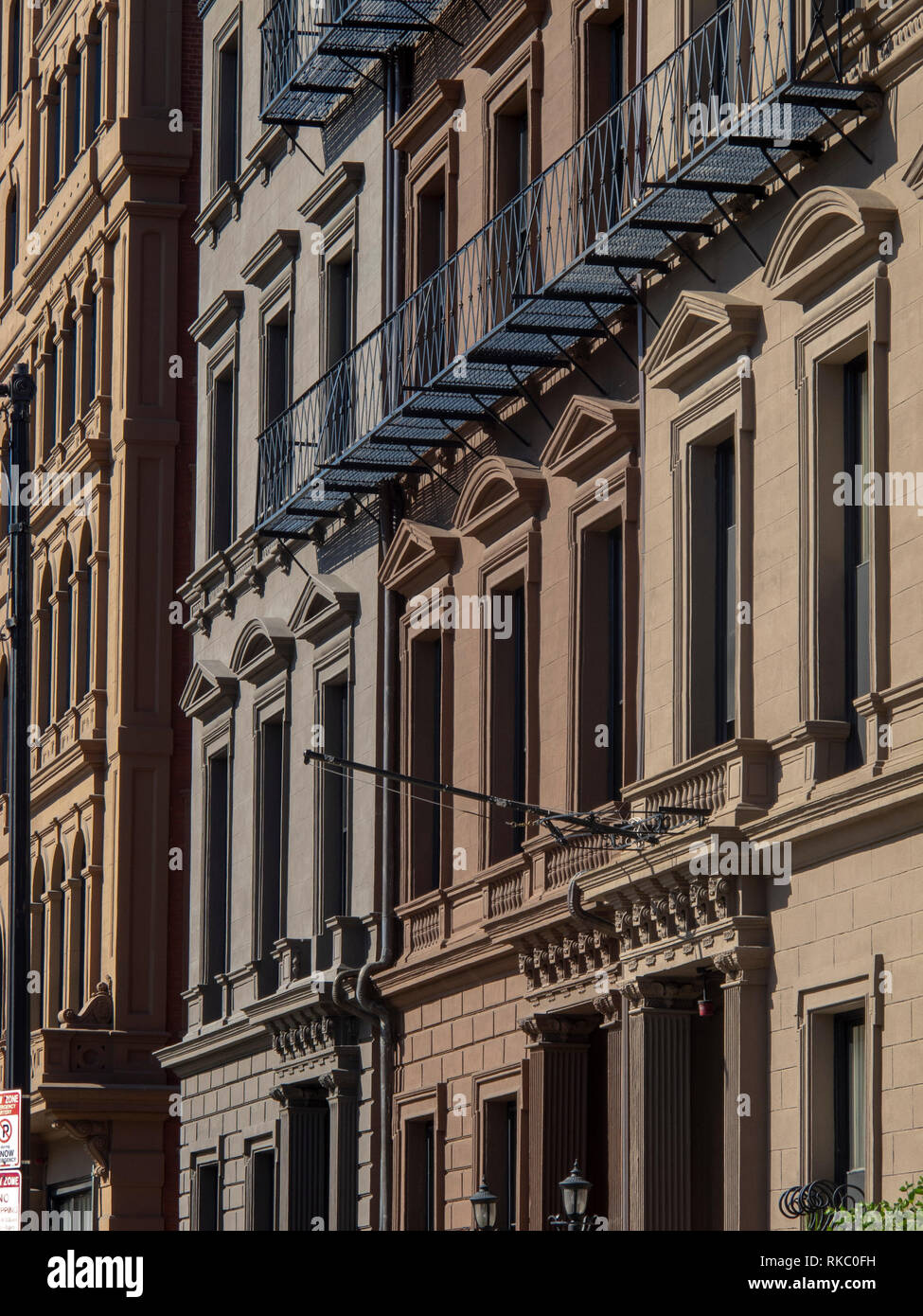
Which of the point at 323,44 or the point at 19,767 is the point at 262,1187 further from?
the point at 323,44

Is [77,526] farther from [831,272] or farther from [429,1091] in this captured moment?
[831,272]

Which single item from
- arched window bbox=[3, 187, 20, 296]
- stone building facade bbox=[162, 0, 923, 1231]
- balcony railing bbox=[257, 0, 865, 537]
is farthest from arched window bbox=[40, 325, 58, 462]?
balcony railing bbox=[257, 0, 865, 537]

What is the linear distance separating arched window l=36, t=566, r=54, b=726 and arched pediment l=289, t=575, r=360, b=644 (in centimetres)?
1500

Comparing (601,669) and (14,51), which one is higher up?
(14,51)

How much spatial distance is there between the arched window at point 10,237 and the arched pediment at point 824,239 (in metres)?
35.1

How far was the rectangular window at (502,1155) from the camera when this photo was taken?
76.1 ft

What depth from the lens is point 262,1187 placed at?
30.6 metres

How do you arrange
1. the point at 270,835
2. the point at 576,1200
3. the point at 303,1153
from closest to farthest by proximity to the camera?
the point at 576,1200 < the point at 303,1153 < the point at 270,835

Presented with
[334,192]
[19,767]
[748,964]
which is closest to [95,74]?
[334,192]

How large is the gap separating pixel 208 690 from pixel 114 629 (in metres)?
6.04

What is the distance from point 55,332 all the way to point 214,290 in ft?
35.0

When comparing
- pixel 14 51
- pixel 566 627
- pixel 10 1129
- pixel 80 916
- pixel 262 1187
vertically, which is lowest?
pixel 262 1187

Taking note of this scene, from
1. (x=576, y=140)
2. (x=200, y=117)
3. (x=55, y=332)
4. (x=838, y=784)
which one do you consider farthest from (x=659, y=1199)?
(x=55, y=332)

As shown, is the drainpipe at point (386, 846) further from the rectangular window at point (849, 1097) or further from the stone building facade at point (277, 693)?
the rectangular window at point (849, 1097)
